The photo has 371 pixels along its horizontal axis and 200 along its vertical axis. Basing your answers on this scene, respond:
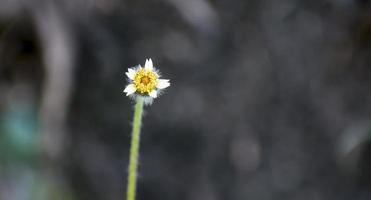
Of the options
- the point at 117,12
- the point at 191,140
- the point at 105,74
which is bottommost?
the point at 191,140

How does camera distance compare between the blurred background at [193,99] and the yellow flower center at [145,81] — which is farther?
the blurred background at [193,99]

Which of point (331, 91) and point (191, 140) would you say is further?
point (191, 140)

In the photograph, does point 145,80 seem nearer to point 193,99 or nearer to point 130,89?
point 130,89

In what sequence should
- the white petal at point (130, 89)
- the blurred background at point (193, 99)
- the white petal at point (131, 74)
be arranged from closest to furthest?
the white petal at point (130, 89)
the white petal at point (131, 74)
the blurred background at point (193, 99)

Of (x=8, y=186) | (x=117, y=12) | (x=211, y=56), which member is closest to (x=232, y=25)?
(x=211, y=56)

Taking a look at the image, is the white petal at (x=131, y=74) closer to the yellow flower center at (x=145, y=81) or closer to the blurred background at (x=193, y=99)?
the yellow flower center at (x=145, y=81)

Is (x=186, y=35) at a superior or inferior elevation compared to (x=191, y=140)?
superior

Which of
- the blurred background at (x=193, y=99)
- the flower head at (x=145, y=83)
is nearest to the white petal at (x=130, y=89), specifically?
the flower head at (x=145, y=83)

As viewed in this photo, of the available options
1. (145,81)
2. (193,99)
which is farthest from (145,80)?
(193,99)

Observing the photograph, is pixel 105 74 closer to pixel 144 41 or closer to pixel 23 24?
pixel 144 41
